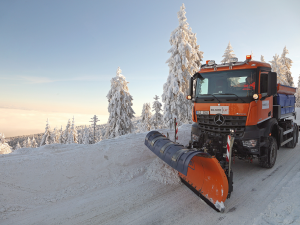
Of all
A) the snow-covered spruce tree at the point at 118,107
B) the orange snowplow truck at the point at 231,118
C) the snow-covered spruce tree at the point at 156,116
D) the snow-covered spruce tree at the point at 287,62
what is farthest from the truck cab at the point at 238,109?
the snow-covered spruce tree at the point at 287,62

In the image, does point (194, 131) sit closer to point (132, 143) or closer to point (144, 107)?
point (132, 143)

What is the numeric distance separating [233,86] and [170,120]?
12.4 meters

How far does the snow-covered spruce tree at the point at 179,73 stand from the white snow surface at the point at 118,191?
1148 centimetres

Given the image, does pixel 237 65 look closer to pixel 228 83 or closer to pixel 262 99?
pixel 228 83

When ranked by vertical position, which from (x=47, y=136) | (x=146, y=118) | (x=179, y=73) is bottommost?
(x=47, y=136)

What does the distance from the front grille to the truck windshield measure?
30.5 inches

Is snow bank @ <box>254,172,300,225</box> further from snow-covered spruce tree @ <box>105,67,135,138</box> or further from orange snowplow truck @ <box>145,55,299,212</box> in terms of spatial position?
snow-covered spruce tree @ <box>105,67,135,138</box>

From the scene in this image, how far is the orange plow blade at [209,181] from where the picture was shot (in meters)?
3.45

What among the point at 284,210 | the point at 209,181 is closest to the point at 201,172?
the point at 209,181

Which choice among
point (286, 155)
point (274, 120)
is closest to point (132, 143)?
point (274, 120)

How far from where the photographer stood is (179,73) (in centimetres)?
1698

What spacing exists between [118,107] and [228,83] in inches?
641

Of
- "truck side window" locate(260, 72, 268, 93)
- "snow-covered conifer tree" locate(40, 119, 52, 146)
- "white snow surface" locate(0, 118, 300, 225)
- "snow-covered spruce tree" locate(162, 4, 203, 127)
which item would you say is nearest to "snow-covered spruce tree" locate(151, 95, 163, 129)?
"snow-covered spruce tree" locate(162, 4, 203, 127)

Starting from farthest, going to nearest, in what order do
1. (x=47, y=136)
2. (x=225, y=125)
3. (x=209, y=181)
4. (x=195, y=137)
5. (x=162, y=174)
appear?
(x=47, y=136), (x=195, y=137), (x=225, y=125), (x=162, y=174), (x=209, y=181)
